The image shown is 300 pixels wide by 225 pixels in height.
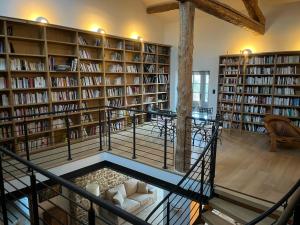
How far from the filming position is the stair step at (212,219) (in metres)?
3.23

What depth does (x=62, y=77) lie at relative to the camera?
5.25 meters

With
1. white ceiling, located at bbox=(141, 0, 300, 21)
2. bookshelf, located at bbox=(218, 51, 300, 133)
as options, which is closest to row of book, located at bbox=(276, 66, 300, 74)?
bookshelf, located at bbox=(218, 51, 300, 133)

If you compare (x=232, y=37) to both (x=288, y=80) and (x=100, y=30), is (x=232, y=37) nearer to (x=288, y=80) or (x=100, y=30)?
(x=288, y=80)

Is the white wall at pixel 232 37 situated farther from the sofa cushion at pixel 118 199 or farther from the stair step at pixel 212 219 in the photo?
the stair step at pixel 212 219

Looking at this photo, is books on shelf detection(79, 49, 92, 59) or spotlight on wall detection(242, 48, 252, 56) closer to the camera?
books on shelf detection(79, 49, 92, 59)

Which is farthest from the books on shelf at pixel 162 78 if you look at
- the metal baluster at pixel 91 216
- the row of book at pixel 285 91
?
the metal baluster at pixel 91 216

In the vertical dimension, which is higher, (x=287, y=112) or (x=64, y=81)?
(x=64, y=81)

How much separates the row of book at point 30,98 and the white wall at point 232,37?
4657 millimetres

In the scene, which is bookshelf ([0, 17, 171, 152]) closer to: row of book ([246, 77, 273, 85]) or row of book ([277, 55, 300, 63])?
row of book ([246, 77, 273, 85])

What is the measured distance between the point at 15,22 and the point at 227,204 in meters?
5.07

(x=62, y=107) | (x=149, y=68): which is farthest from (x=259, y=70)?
(x=62, y=107)

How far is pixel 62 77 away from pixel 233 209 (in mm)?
4425

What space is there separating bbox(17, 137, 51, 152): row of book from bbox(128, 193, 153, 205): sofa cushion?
3.60 m

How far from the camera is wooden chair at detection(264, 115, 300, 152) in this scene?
489 centimetres
